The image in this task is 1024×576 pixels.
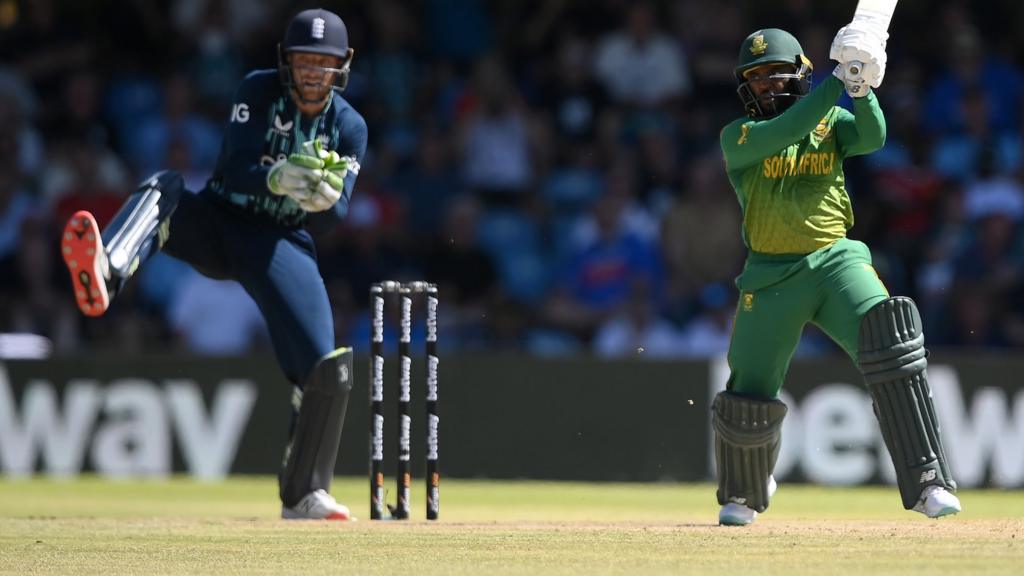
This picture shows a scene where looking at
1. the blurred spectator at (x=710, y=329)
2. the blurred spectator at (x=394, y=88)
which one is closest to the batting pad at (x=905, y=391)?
the blurred spectator at (x=710, y=329)

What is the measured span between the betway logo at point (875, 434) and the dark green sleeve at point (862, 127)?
4.39 m

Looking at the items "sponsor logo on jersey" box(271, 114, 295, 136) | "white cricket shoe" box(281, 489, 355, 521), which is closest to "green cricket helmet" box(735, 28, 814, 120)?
"sponsor logo on jersey" box(271, 114, 295, 136)

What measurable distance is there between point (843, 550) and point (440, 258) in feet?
24.6

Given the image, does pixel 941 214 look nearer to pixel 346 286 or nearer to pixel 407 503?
pixel 346 286

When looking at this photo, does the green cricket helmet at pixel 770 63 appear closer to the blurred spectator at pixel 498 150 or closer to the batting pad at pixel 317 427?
the batting pad at pixel 317 427

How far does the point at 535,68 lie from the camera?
14938mm

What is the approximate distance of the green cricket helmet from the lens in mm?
7008

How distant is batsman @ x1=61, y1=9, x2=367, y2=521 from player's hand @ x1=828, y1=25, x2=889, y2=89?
2232 mm

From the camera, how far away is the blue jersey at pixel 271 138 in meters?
7.60

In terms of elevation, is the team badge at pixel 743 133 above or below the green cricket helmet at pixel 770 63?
below

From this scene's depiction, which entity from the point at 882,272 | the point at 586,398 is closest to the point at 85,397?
the point at 586,398

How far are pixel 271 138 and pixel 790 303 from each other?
2.48 meters

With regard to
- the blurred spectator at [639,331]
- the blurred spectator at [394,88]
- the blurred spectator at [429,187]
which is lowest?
the blurred spectator at [639,331]

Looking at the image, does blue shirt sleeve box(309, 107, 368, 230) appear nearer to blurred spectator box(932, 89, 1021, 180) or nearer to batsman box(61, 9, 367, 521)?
batsman box(61, 9, 367, 521)
